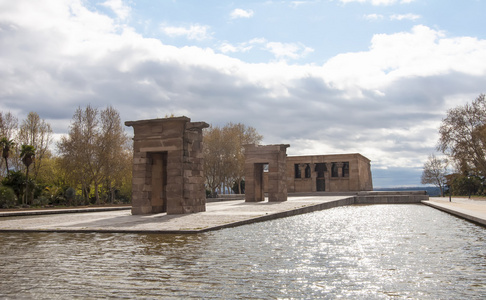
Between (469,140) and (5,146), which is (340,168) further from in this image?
(5,146)

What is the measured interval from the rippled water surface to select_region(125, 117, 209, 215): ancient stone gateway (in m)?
5.76

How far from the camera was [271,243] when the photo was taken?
8.76 meters

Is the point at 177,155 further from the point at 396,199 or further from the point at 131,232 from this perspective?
the point at 396,199

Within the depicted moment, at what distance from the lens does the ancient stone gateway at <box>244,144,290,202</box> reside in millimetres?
26391

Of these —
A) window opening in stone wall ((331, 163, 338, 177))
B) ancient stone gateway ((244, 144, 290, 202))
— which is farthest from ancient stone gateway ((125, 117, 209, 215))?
window opening in stone wall ((331, 163, 338, 177))

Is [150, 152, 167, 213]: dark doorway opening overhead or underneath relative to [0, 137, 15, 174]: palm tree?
underneath

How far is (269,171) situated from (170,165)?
1120cm

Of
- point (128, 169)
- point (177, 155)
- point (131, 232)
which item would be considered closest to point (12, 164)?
point (128, 169)

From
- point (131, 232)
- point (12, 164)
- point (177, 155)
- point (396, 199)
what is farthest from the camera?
point (12, 164)

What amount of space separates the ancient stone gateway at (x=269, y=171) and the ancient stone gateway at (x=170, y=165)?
964 centimetres

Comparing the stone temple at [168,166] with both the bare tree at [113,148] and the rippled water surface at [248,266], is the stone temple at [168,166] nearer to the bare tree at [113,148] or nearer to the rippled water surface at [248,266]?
the rippled water surface at [248,266]

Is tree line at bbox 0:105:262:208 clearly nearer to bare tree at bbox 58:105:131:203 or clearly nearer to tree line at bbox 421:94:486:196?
bare tree at bbox 58:105:131:203

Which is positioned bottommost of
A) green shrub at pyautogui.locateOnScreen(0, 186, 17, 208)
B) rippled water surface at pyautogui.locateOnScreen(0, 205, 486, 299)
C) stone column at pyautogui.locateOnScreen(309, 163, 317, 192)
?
rippled water surface at pyautogui.locateOnScreen(0, 205, 486, 299)

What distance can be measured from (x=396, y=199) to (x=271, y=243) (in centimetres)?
2251
